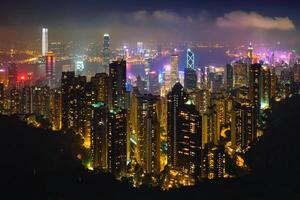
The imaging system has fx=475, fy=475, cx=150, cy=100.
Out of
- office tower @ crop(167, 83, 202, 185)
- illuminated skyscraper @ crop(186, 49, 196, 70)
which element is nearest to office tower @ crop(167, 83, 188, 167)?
office tower @ crop(167, 83, 202, 185)

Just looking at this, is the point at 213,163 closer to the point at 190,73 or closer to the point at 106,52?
the point at 106,52

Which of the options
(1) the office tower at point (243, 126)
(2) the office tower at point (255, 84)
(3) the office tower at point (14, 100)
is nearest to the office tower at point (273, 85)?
(2) the office tower at point (255, 84)

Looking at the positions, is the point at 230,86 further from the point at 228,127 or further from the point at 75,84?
the point at 75,84

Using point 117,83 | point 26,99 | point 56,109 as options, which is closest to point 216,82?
point 117,83

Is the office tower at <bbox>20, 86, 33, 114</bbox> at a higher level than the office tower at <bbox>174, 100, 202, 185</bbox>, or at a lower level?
higher

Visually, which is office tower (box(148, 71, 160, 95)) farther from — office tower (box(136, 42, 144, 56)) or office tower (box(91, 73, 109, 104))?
office tower (box(91, 73, 109, 104))

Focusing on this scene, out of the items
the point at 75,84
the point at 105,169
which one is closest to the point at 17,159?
the point at 105,169

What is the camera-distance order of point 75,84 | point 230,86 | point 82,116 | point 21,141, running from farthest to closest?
1. point 230,86
2. point 75,84
3. point 82,116
4. point 21,141
